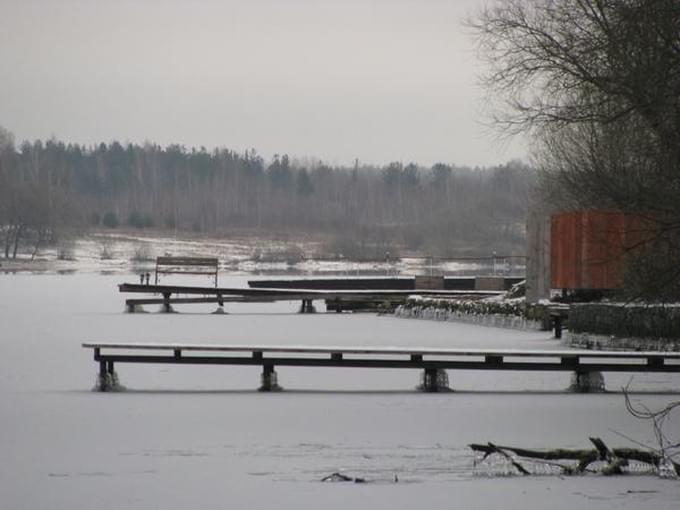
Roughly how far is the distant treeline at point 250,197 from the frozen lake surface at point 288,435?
95.4 m

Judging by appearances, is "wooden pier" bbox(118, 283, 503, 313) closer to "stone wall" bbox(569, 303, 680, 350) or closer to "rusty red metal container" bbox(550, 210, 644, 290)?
"rusty red metal container" bbox(550, 210, 644, 290)

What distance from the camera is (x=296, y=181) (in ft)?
568

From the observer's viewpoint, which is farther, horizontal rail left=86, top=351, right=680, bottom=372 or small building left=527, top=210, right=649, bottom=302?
small building left=527, top=210, right=649, bottom=302

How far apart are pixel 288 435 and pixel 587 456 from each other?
9.61 ft

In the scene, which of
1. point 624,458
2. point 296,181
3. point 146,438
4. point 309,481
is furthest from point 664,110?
point 296,181

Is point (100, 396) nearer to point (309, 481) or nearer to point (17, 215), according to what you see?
point (309, 481)

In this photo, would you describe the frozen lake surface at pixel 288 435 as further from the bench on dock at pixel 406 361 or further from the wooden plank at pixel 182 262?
the wooden plank at pixel 182 262

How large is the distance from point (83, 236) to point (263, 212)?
39673 mm

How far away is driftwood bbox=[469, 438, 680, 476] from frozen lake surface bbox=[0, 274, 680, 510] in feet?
0.50

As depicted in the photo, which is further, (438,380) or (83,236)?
(83,236)

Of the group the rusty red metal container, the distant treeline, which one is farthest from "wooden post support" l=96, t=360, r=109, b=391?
the distant treeline

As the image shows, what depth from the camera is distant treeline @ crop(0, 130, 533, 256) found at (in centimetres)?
11931

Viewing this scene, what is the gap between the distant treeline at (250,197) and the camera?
391 ft

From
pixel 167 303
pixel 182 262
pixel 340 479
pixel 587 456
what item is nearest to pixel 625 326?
pixel 587 456
